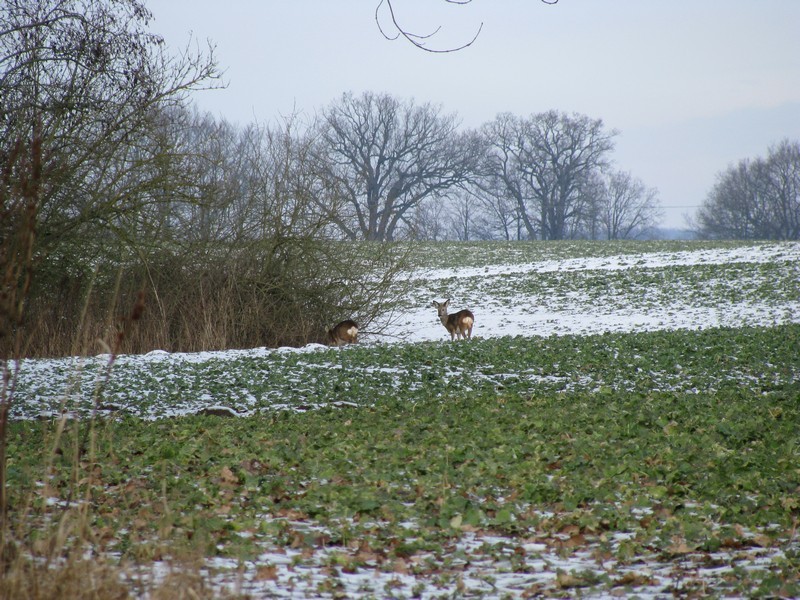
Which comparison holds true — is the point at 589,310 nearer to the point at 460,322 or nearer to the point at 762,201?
the point at 460,322

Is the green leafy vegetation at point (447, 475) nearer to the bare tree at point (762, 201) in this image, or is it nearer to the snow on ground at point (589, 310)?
the snow on ground at point (589, 310)

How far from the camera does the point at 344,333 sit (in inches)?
698

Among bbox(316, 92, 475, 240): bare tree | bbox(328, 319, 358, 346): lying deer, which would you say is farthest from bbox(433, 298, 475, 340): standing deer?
bbox(316, 92, 475, 240): bare tree

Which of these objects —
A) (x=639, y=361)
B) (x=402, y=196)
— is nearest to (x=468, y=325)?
(x=639, y=361)

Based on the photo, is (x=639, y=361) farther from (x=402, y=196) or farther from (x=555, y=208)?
(x=555, y=208)

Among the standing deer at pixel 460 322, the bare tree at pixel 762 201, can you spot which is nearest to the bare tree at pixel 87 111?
the standing deer at pixel 460 322

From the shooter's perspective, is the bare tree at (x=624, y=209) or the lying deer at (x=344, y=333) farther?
the bare tree at (x=624, y=209)

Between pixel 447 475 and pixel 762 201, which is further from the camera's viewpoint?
pixel 762 201

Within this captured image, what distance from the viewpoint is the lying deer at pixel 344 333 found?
17625 millimetres

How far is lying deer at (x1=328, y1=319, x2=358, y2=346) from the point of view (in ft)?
57.8

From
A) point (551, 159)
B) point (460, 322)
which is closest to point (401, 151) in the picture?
point (551, 159)

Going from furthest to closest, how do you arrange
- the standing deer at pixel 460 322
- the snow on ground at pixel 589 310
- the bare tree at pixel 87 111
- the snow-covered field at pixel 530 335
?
the snow on ground at pixel 589 310
the standing deer at pixel 460 322
the bare tree at pixel 87 111
the snow-covered field at pixel 530 335

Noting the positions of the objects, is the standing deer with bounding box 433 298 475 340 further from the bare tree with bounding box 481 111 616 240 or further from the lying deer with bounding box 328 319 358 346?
the bare tree with bounding box 481 111 616 240

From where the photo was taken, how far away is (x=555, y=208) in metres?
63.9
